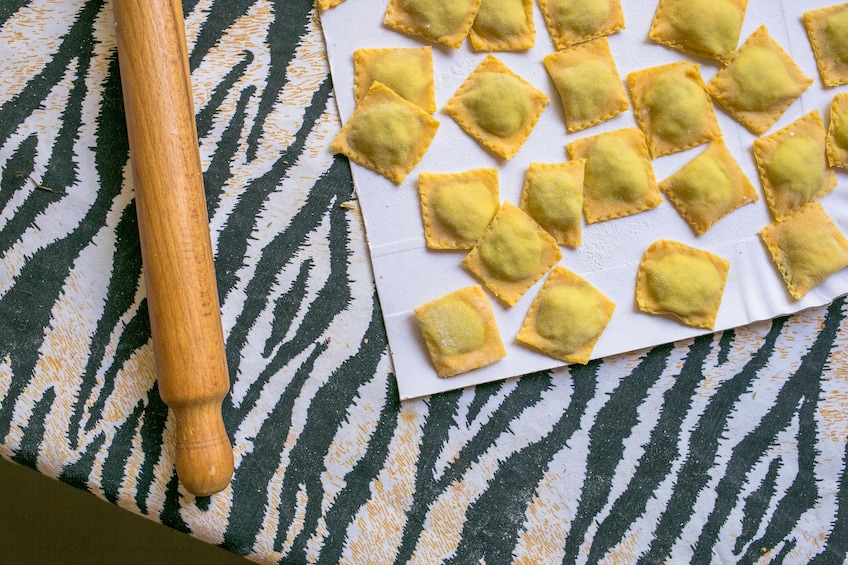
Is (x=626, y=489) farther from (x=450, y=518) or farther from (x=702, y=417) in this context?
(x=450, y=518)

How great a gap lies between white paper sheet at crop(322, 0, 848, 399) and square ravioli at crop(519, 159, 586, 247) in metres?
0.02

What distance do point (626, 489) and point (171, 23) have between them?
90 cm

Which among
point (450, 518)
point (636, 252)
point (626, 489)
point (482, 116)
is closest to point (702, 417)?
point (626, 489)

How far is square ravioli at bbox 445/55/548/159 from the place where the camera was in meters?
0.96

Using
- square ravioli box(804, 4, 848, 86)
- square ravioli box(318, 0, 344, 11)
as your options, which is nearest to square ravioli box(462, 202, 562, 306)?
square ravioli box(318, 0, 344, 11)

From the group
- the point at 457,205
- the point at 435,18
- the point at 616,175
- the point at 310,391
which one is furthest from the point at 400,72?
the point at 310,391

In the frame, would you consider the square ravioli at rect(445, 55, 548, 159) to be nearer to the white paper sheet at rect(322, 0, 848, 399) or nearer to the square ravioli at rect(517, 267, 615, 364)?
the white paper sheet at rect(322, 0, 848, 399)

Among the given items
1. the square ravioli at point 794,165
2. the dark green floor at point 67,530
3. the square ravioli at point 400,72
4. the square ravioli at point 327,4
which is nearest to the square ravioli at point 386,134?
the square ravioli at point 400,72

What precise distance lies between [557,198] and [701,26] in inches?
12.7

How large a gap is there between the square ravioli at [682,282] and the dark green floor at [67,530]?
0.96 meters

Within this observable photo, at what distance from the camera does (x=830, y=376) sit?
3.33 ft

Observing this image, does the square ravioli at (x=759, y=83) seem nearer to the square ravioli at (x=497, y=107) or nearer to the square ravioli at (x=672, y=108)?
the square ravioli at (x=672, y=108)

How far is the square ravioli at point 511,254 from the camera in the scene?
3.18 ft

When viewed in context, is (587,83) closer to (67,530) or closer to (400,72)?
(400,72)
